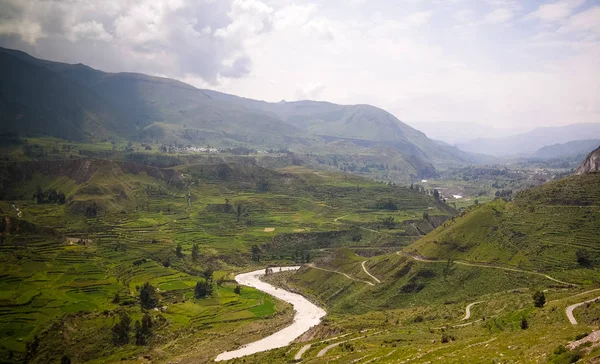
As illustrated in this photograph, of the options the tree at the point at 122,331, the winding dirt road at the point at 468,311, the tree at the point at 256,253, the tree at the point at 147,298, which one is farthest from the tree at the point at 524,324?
the tree at the point at 256,253

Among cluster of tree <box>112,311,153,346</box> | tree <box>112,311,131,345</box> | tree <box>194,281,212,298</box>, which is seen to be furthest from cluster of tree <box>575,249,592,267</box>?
tree <box>112,311,131,345</box>

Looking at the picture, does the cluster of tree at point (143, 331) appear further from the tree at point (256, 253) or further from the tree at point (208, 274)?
the tree at point (256, 253)

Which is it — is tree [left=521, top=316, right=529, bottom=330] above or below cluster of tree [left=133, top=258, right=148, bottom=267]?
above

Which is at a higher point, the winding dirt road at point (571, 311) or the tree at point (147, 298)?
the winding dirt road at point (571, 311)

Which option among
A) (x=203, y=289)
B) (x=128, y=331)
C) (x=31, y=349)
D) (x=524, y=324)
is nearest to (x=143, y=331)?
(x=128, y=331)

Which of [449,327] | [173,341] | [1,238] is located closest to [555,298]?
[449,327]

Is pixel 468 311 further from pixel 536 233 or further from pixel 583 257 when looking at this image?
pixel 536 233

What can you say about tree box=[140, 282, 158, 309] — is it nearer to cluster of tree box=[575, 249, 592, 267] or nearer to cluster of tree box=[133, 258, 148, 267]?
cluster of tree box=[133, 258, 148, 267]
